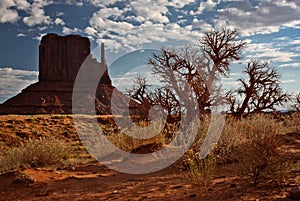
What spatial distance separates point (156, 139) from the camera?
12031mm

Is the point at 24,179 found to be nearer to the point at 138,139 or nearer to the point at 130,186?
the point at 130,186

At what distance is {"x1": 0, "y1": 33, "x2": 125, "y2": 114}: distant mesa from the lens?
6775 cm

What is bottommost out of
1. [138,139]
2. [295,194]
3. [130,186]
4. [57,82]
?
[130,186]

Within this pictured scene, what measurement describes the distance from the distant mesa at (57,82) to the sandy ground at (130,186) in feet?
180

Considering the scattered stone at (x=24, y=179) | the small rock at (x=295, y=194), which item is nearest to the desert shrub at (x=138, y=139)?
the scattered stone at (x=24, y=179)

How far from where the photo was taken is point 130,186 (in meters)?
7.12

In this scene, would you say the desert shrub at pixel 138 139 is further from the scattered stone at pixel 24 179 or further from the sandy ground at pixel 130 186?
the scattered stone at pixel 24 179

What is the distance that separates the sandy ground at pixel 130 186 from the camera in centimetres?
573

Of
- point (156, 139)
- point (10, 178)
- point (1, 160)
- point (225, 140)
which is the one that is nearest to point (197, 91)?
point (156, 139)

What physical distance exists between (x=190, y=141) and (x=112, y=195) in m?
5.00

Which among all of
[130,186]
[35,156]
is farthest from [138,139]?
[130,186]

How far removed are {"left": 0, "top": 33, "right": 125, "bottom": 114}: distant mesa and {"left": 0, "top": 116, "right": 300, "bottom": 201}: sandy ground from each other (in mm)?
54859

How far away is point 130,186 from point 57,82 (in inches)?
3264

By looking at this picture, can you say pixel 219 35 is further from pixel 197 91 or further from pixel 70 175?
pixel 70 175
